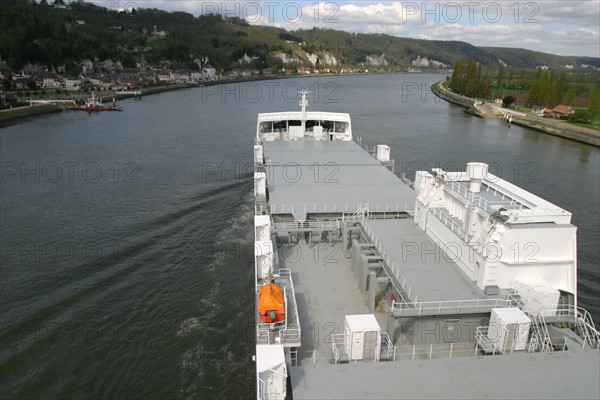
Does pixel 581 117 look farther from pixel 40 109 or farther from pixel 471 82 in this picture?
pixel 40 109

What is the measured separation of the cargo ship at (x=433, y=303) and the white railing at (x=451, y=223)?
4cm

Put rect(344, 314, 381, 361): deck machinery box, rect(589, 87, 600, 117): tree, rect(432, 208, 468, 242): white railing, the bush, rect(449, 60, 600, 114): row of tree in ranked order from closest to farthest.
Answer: rect(344, 314, 381, 361): deck machinery box → rect(432, 208, 468, 242): white railing → rect(589, 87, 600, 117): tree → the bush → rect(449, 60, 600, 114): row of tree

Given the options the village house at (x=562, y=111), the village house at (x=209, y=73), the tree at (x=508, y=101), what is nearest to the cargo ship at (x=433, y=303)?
the village house at (x=562, y=111)

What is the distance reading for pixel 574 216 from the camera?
1079 inches

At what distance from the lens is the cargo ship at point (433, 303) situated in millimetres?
8156

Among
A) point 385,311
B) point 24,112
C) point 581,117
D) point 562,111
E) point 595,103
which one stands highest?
point 595,103

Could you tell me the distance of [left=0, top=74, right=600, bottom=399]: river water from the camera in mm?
13836

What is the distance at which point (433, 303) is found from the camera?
9867 millimetres

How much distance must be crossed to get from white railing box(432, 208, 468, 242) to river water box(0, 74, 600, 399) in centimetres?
739

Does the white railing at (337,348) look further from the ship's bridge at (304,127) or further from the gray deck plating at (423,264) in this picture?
the ship's bridge at (304,127)

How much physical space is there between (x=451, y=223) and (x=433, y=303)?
3.17m

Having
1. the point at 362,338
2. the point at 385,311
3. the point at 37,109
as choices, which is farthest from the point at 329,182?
the point at 37,109

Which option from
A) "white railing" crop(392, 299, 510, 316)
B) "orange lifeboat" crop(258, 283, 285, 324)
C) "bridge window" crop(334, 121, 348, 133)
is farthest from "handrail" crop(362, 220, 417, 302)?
"bridge window" crop(334, 121, 348, 133)

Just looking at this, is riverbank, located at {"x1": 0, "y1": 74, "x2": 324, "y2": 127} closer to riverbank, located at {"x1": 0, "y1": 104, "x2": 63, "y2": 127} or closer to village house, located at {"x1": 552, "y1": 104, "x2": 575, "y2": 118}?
riverbank, located at {"x1": 0, "y1": 104, "x2": 63, "y2": 127}
